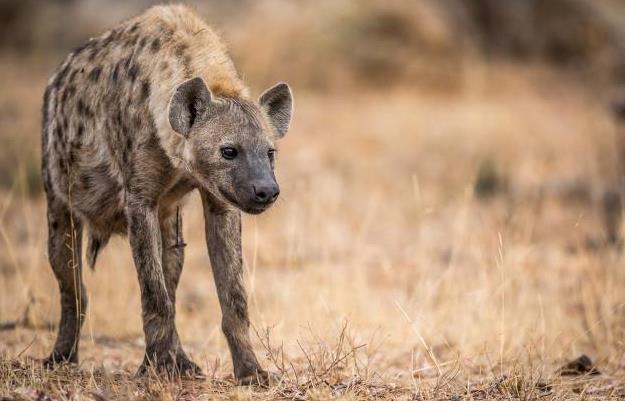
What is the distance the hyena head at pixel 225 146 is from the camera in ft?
12.9

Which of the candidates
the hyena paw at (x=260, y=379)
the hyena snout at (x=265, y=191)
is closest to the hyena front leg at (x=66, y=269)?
the hyena paw at (x=260, y=379)

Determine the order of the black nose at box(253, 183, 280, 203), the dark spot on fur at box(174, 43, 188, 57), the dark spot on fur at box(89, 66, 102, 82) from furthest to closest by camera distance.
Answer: the dark spot on fur at box(89, 66, 102, 82), the dark spot on fur at box(174, 43, 188, 57), the black nose at box(253, 183, 280, 203)

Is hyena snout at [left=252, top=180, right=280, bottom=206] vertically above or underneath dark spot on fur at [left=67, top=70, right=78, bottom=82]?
underneath

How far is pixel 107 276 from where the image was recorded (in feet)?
21.9

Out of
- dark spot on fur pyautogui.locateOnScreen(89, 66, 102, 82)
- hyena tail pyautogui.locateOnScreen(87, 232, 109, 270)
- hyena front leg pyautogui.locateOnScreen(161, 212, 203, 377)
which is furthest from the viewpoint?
hyena tail pyautogui.locateOnScreen(87, 232, 109, 270)

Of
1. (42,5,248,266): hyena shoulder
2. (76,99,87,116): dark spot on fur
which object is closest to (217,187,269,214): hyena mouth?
(42,5,248,266): hyena shoulder

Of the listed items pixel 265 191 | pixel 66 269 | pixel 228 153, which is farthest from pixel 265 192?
pixel 66 269

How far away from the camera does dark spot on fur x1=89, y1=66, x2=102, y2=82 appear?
456cm

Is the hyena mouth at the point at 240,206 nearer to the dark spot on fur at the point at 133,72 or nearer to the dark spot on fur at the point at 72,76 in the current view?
the dark spot on fur at the point at 133,72

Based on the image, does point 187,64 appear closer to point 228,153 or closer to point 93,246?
point 228,153

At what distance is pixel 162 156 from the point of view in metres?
4.14

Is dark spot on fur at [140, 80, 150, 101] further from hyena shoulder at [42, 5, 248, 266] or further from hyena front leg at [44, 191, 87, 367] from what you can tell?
hyena front leg at [44, 191, 87, 367]

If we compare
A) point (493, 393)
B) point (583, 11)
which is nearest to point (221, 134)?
point (493, 393)

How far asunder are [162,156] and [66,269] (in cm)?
117
